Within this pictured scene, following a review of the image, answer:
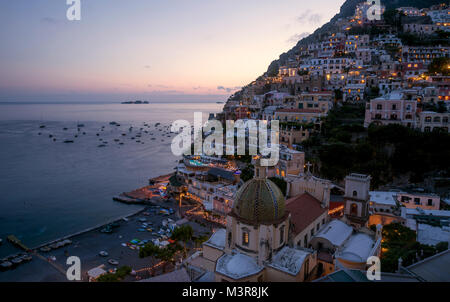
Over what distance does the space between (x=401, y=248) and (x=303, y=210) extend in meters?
6.40

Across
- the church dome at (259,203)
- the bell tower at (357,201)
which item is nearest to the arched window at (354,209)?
the bell tower at (357,201)

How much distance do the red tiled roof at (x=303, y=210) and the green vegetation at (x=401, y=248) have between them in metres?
4.36

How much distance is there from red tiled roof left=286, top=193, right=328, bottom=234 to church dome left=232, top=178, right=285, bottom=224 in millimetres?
2634

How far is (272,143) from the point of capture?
45.6 meters

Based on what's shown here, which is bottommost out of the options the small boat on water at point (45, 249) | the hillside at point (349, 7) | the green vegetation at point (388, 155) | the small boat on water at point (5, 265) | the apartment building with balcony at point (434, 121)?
the small boat on water at point (5, 265)

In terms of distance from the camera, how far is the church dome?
1450 cm

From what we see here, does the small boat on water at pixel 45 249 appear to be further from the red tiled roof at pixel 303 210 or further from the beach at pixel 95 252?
the red tiled roof at pixel 303 210

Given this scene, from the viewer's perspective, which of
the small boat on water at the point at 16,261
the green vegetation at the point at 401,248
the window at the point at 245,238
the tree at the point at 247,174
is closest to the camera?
the green vegetation at the point at 401,248

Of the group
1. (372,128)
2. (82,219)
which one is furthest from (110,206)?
(372,128)

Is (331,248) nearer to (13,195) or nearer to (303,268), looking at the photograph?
(303,268)

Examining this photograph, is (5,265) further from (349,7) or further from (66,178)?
(349,7)

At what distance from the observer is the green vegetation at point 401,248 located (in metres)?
14.6

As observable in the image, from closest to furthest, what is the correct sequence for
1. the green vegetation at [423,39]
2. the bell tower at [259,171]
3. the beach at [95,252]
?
the bell tower at [259,171], the beach at [95,252], the green vegetation at [423,39]
